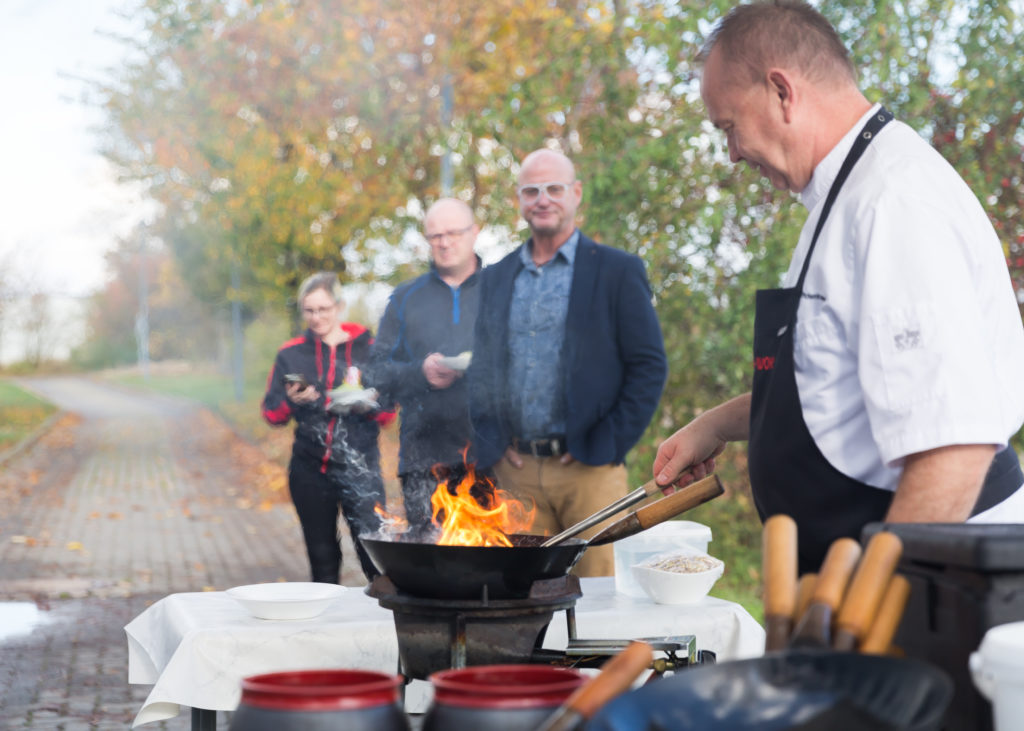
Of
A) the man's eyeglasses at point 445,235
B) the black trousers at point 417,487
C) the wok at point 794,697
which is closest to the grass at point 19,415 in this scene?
the man's eyeglasses at point 445,235

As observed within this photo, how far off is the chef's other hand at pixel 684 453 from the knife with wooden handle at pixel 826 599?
116 cm

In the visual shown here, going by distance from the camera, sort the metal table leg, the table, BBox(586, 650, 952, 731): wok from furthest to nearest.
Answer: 1. the metal table leg
2. the table
3. BBox(586, 650, 952, 731): wok

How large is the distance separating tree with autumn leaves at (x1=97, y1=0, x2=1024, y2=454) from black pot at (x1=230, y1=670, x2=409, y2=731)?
5.80 m

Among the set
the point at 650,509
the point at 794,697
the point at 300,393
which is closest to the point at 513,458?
the point at 300,393

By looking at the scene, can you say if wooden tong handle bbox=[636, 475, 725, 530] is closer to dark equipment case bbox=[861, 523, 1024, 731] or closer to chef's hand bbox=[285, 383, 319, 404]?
dark equipment case bbox=[861, 523, 1024, 731]

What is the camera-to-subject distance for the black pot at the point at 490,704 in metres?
1.43

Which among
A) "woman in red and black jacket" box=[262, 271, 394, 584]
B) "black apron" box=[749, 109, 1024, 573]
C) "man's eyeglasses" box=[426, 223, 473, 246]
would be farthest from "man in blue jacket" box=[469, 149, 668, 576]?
"black apron" box=[749, 109, 1024, 573]

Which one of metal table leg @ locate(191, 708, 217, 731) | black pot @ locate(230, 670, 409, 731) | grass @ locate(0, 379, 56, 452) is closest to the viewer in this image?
black pot @ locate(230, 670, 409, 731)

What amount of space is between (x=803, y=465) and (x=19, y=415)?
107ft

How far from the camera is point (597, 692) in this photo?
4.46 feet

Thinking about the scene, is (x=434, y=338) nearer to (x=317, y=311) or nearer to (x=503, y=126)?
(x=317, y=311)

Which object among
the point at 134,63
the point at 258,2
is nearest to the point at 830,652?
the point at 258,2

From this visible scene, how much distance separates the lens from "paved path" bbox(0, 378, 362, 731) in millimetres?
6332

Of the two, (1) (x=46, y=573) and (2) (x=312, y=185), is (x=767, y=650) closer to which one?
(1) (x=46, y=573)
